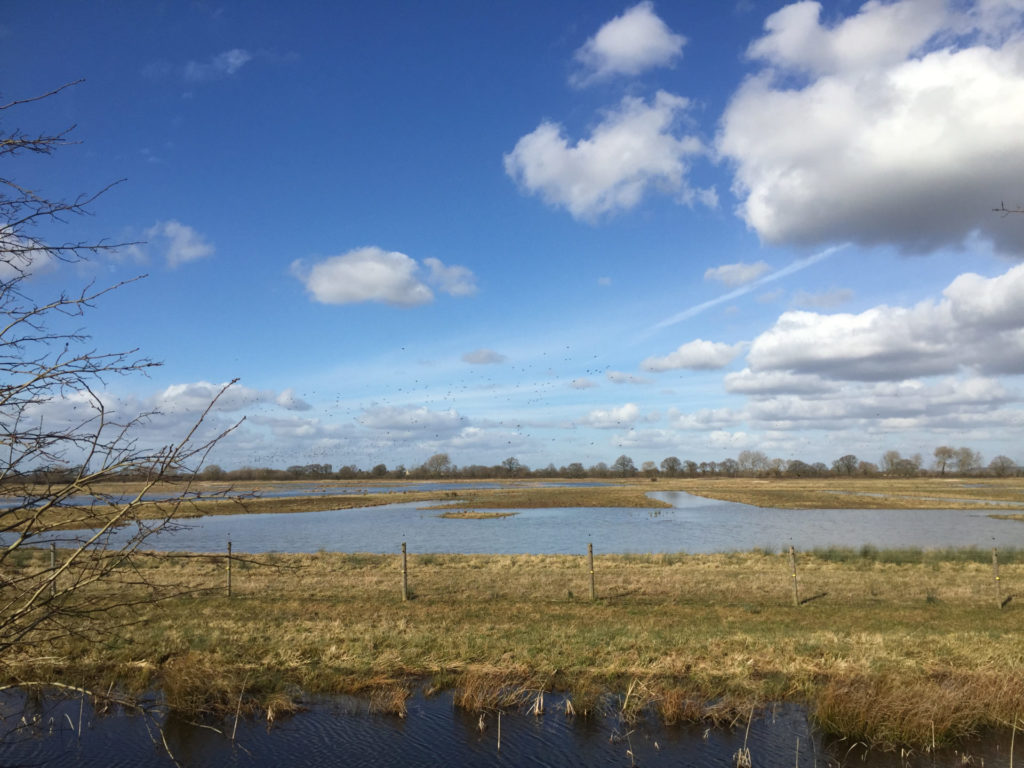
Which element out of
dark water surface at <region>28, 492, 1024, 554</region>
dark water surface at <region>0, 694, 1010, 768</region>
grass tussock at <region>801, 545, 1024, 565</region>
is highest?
dark water surface at <region>0, 694, 1010, 768</region>

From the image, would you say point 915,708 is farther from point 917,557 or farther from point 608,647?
point 917,557

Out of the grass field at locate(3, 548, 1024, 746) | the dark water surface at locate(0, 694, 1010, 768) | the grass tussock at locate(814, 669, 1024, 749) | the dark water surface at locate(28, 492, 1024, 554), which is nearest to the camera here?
the dark water surface at locate(0, 694, 1010, 768)

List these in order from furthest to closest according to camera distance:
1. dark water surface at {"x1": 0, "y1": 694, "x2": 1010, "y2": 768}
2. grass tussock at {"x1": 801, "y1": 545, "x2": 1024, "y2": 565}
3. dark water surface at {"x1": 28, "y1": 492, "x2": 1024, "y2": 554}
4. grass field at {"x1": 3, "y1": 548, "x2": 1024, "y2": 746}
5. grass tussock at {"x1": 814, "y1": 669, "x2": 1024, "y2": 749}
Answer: dark water surface at {"x1": 28, "y1": 492, "x2": 1024, "y2": 554} < grass tussock at {"x1": 801, "y1": 545, "x2": 1024, "y2": 565} < grass field at {"x1": 3, "y1": 548, "x2": 1024, "y2": 746} < grass tussock at {"x1": 814, "y1": 669, "x2": 1024, "y2": 749} < dark water surface at {"x1": 0, "y1": 694, "x2": 1010, "y2": 768}

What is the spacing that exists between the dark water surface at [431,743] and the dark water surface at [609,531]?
17764mm

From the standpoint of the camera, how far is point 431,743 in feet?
33.0

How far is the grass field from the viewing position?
10.7 m

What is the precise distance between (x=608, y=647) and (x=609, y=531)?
3279cm

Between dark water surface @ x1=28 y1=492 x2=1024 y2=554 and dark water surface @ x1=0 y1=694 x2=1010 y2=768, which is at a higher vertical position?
dark water surface @ x1=0 y1=694 x2=1010 y2=768

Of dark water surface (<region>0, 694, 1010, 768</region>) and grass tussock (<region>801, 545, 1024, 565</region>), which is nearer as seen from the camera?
dark water surface (<region>0, 694, 1010, 768</region>)

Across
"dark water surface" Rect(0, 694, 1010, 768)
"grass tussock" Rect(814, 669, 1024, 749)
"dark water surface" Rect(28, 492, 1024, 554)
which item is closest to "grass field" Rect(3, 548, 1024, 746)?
"grass tussock" Rect(814, 669, 1024, 749)

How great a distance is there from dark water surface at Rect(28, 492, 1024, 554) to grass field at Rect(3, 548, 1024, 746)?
41.5 ft

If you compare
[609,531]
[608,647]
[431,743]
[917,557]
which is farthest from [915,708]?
[609,531]

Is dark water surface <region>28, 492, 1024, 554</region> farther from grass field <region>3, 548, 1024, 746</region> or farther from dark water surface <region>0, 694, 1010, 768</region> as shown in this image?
dark water surface <region>0, 694, 1010, 768</region>

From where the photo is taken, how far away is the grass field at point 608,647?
10.7 meters
